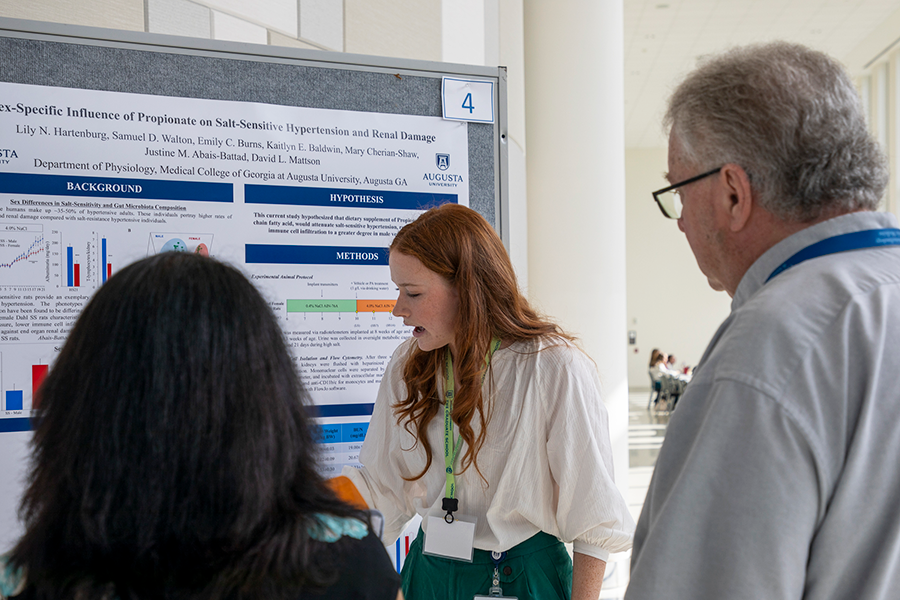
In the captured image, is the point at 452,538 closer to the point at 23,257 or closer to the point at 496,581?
the point at 496,581

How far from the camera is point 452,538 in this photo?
131cm

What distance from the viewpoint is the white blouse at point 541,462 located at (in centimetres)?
131

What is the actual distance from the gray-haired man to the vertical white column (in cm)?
323

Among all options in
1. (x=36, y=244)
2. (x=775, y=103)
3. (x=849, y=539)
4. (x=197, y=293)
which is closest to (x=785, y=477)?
(x=849, y=539)

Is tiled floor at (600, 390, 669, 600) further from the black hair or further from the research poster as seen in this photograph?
the black hair

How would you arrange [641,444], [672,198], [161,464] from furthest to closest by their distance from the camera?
[641,444] → [672,198] → [161,464]

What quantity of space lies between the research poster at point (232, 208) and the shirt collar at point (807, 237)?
88 cm

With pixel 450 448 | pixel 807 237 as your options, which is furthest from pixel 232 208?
pixel 807 237

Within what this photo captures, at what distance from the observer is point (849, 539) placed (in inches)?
26.0

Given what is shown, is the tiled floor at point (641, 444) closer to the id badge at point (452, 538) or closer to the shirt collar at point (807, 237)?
the id badge at point (452, 538)

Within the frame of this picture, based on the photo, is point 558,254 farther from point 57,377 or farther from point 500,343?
point 57,377

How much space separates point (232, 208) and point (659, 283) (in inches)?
610

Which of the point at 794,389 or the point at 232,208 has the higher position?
the point at 232,208

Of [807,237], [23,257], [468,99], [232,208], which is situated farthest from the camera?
[468,99]
